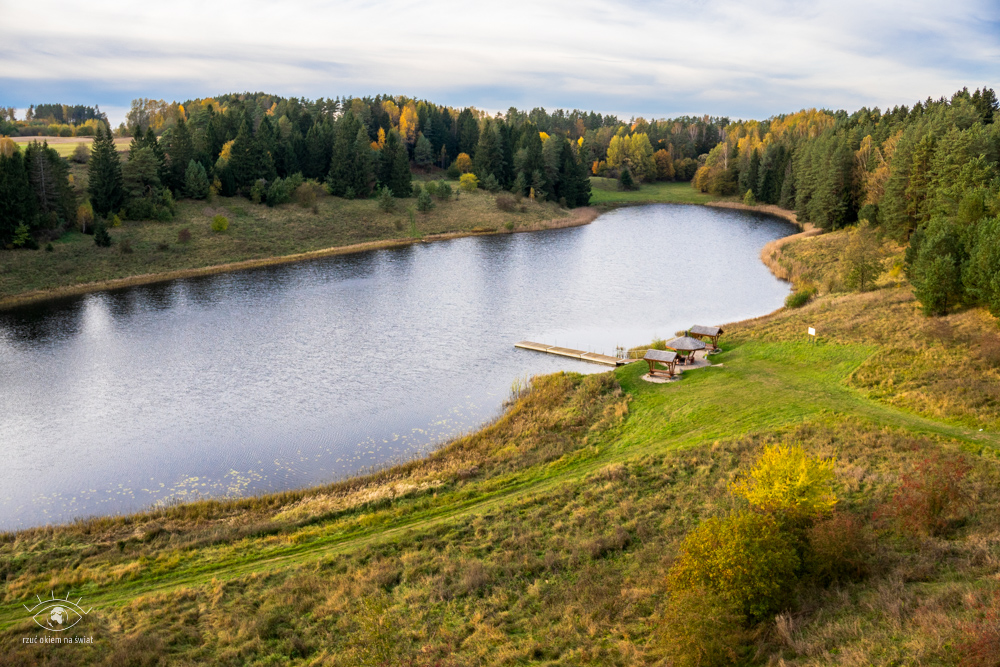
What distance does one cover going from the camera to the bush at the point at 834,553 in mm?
15922

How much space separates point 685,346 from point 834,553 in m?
20.0

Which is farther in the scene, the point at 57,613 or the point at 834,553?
the point at 57,613

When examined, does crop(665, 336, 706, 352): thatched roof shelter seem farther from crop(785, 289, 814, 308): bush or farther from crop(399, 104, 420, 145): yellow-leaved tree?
crop(399, 104, 420, 145): yellow-leaved tree

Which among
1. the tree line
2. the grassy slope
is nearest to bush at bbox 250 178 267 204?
the grassy slope

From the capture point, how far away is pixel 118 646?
16172 mm

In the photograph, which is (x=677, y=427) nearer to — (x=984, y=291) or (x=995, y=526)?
(x=995, y=526)

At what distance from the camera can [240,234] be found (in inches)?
3086

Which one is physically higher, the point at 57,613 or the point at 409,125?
the point at 409,125

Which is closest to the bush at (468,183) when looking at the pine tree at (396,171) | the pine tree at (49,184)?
the pine tree at (396,171)

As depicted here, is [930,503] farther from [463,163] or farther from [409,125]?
[409,125]

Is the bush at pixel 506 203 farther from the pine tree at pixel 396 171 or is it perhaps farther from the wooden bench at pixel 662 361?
the wooden bench at pixel 662 361

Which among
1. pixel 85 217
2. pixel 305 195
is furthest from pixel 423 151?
pixel 85 217

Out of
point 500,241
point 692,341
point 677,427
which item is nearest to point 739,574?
point 677,427

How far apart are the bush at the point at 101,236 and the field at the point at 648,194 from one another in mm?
81950
